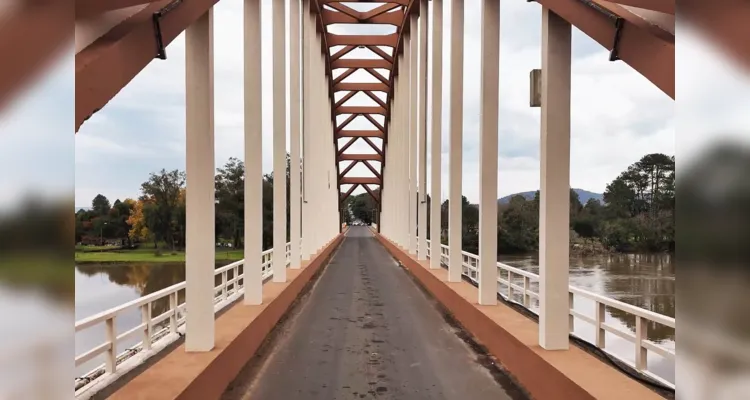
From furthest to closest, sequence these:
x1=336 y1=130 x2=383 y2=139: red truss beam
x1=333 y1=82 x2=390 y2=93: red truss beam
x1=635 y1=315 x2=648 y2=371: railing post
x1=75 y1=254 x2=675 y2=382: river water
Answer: x1=336 y1=130 x2=383 y2=139: red truss beam → x1=333 y1=82 x2=390 y2=93: red truss beam → x1=75 y1=254 x2=675 y2=382: river water → x1=635 y1=315 x2=648 y2=371: railing post

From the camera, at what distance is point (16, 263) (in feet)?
4.28

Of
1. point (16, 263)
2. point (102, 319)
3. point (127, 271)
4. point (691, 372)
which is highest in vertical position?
point (16, 263)

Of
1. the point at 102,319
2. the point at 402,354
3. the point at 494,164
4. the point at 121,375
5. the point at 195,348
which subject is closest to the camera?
the point at 102,319

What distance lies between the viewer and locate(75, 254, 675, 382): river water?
15.6 metres

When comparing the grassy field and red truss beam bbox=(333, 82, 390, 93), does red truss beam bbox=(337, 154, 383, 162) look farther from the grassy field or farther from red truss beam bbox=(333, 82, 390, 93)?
the grassy field

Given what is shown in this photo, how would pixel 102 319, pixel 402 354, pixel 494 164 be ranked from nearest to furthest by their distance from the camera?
pixel 102 319
pixel 402 354
pixel 494 164

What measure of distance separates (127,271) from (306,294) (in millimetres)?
32111

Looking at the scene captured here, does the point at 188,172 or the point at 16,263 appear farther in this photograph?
the point at 188,172

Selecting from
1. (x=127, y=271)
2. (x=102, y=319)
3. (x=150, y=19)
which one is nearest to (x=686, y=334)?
(x=150, y=19)

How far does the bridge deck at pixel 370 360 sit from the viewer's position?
5094mm

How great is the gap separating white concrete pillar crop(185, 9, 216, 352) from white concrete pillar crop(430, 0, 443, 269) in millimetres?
8982

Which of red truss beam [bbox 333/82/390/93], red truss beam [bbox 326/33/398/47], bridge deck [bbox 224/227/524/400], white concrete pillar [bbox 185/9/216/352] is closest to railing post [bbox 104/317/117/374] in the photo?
white concrete pillar [bbox 185/9/216/352]

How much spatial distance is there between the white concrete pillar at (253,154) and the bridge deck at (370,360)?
38.6 inches

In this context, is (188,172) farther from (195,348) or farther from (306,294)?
(306,294)
